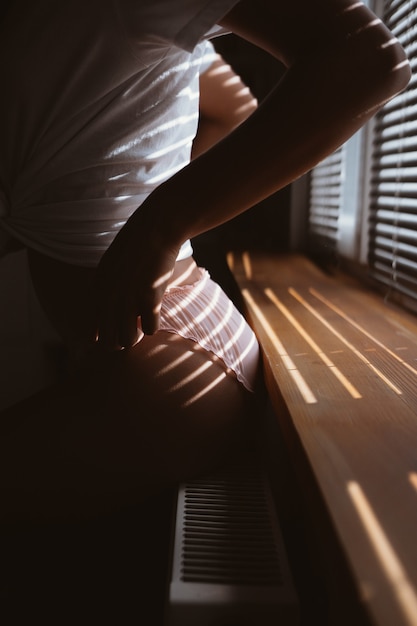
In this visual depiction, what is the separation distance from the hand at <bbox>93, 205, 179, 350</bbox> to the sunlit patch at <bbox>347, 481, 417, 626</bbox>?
0.92ft

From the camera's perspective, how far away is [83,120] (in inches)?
30.1

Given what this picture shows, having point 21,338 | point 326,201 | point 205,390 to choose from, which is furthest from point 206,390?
point 21,338

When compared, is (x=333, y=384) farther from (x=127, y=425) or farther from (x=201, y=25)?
(x=201, y=25)

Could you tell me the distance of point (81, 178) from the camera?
80 cm

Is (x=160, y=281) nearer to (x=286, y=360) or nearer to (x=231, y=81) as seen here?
(x=286, y=360)

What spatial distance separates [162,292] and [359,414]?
0.81 ft

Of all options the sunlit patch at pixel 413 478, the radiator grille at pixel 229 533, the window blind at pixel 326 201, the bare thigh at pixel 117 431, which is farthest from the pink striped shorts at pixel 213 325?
the window blind at pixel 326 201

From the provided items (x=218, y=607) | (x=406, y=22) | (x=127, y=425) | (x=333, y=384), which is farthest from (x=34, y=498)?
(x=406, y=22)

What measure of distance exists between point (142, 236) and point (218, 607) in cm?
37

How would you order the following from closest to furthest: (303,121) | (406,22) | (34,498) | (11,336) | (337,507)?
(337,507)
(303,121)
(34,498)
(406,22)
(11,336)

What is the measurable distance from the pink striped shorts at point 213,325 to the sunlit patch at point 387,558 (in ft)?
1.20

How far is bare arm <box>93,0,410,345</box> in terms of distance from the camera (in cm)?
54

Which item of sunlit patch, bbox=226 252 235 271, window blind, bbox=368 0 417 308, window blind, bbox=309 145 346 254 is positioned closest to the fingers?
window blind, bbox=368 0 417 308

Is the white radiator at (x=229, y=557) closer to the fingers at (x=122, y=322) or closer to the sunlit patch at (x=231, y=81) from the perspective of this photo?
the fingers at (x=122, y=322)
